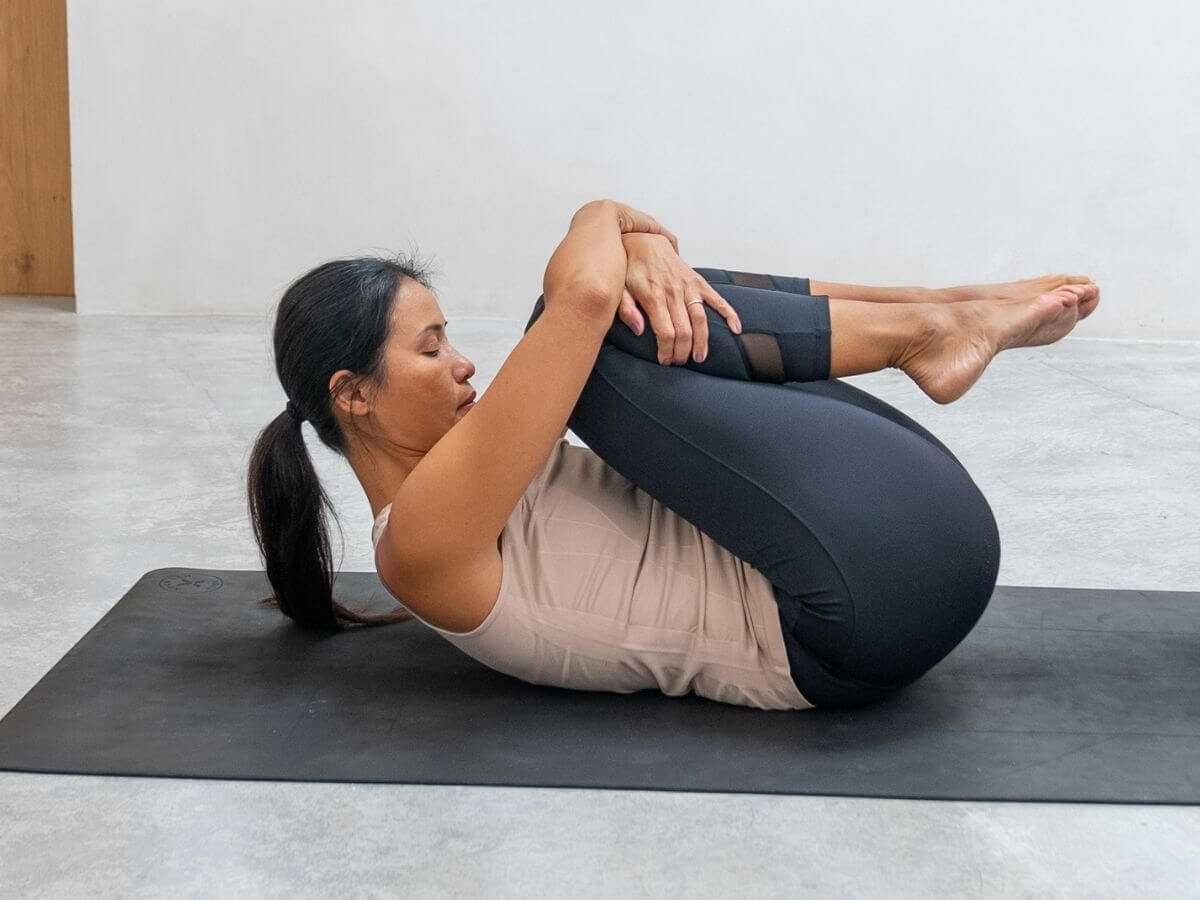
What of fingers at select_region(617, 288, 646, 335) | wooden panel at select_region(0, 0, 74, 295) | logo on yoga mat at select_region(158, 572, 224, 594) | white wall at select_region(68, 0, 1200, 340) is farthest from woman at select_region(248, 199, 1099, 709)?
wooden panel at select_region(0, 0, 74, 295)

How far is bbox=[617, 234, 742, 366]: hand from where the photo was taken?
5.60 ft

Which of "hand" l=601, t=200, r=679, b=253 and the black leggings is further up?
"hand" l=601, t=200, r=679, b=253

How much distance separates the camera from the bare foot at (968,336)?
187 cm

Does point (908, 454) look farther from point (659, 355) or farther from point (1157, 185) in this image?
point (1157, 185)

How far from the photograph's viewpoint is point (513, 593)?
1791mm

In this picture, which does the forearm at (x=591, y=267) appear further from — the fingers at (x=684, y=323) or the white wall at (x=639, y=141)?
the white wall at (x=639, y=141)

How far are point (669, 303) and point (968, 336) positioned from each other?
449 mm

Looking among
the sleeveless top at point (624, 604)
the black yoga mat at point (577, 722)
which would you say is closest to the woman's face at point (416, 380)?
the sleeveless top at point (624, 604)

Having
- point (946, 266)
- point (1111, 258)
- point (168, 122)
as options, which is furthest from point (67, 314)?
point (1111, 258)

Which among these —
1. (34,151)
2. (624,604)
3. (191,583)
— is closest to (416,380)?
(624,604)

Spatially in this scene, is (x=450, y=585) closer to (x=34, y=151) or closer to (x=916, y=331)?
(x=916, y=331)

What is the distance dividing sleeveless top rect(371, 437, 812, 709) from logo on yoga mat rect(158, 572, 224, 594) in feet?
2.24

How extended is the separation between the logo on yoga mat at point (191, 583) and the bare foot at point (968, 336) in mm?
1244

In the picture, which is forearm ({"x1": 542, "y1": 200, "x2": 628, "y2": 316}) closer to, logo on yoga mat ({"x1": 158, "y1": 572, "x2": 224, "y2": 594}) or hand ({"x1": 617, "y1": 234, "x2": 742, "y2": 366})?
hand ({"x1": 617, "y1": 234, "x2": 742, "y2": 366})
